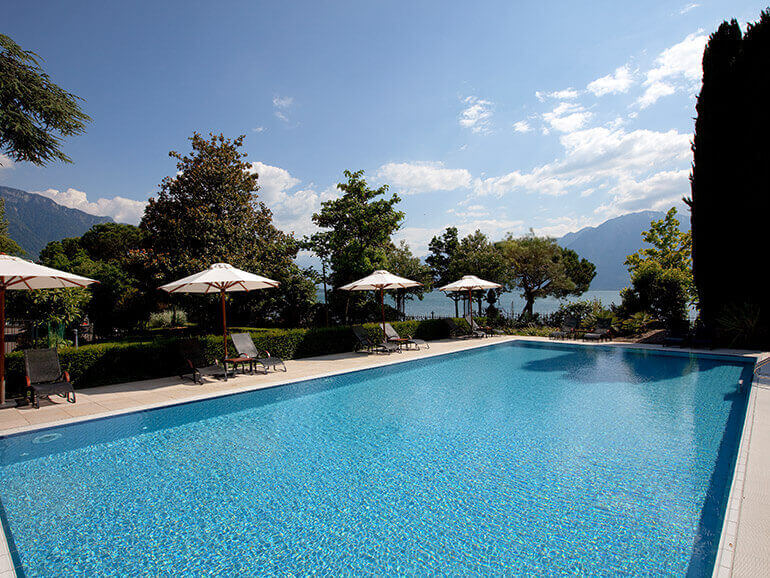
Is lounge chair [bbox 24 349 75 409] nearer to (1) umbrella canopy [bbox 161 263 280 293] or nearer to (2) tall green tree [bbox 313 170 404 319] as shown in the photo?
(1) umbrella canopy [bbox 161 263 280 293]

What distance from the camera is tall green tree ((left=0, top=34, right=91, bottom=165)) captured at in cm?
1203

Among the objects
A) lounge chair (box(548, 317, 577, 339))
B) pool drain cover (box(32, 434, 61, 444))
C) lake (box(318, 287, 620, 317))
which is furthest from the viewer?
lake (box(318, 287, 620, 317))

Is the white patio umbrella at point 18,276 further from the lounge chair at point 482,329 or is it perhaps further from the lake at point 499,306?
the lounge chair at point 482,329

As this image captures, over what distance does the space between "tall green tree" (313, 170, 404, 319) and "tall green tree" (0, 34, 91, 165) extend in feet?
35.2

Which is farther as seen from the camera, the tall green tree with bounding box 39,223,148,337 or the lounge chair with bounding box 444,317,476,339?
the tall green tree with bounding box 39,223,148,337

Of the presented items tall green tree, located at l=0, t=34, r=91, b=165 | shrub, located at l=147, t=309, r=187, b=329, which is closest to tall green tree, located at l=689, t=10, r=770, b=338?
tall green tree, located at l=0, t=34, r=91, b=165

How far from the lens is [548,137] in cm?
1532

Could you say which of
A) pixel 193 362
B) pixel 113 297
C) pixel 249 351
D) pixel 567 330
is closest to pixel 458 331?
pixel 567 330

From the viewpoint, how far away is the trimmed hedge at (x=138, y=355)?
8461 millimetres

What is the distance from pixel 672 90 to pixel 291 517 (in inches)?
636

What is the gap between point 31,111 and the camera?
41.1 feet

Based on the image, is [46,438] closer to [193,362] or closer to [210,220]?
[193,362]

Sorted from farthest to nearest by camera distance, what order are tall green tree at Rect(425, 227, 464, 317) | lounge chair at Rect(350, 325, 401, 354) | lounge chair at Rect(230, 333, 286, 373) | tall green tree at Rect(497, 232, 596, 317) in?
tall green tree at Rect(425, 227, 464, 317)
tall green tree at Rect(497, 232, 596, 317)
lounge chair at Rect(350, 325, 401, 354)
lounge chair at Rect(230, 333, 286, 373)

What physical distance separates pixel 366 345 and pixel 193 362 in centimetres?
571
